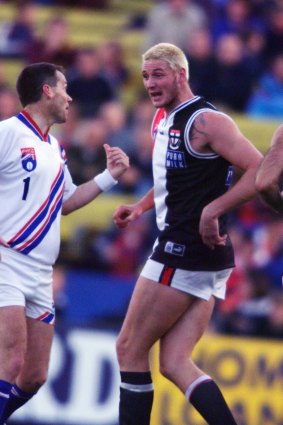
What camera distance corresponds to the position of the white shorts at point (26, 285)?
8852 mm

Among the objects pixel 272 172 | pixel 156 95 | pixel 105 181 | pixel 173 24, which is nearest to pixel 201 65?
pixel 173 24

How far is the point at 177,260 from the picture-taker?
8922 millimetres

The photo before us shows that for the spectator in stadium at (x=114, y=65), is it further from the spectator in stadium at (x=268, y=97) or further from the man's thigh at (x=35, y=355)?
the man's thigh at (x=35, y=355)

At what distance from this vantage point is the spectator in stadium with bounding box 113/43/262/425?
8.83m

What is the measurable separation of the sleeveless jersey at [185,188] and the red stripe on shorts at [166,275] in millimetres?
33

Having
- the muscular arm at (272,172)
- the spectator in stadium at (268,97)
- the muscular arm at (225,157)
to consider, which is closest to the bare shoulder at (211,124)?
the muscular arm at (225,157)

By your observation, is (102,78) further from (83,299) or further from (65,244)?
(83,299)

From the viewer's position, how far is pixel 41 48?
17.7m

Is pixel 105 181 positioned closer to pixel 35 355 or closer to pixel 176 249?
pixel 176 249

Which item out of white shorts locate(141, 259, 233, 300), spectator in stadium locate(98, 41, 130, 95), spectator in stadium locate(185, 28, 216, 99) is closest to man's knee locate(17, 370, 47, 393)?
white shorts locate(141, 259, 233, 300)

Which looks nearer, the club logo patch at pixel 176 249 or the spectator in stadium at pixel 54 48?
the club logo patch at pixel 176 249

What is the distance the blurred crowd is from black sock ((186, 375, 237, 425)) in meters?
4.06

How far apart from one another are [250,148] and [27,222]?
59.8 inches

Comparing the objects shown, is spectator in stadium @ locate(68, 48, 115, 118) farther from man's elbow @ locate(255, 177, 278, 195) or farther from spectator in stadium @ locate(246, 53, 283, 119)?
man's elbow @ locate(255, 177, 278, 195)
